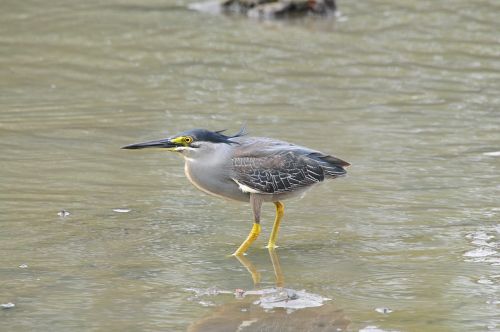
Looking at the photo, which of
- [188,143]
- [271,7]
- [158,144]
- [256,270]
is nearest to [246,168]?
[188,143]

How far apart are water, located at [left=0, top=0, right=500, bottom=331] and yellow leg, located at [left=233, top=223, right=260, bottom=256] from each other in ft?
0.35

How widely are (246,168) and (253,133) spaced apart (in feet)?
10.9

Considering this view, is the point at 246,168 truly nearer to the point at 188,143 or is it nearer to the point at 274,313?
the point at 188,143

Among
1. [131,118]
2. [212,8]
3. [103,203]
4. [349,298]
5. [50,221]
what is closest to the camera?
[349,298]

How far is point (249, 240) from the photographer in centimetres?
723

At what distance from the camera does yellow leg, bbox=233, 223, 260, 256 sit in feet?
23.7

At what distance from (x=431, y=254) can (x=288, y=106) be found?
4.99 meters

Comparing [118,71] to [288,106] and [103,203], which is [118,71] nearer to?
[288,106]

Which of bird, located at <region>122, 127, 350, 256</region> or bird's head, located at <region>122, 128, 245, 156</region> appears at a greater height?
bird's head, located at <region>122, 128, 245, 156</region>

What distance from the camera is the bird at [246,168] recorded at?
23.7 feet

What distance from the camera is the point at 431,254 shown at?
7.10m

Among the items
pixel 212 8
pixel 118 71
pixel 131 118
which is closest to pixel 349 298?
pixel 131 118

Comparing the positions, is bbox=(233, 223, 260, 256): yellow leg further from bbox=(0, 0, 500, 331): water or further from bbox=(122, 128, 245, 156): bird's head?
bbox=(122, 128, 245, 156): bird's head

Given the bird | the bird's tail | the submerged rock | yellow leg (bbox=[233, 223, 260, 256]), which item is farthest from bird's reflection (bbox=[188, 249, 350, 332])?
the submerged rock
